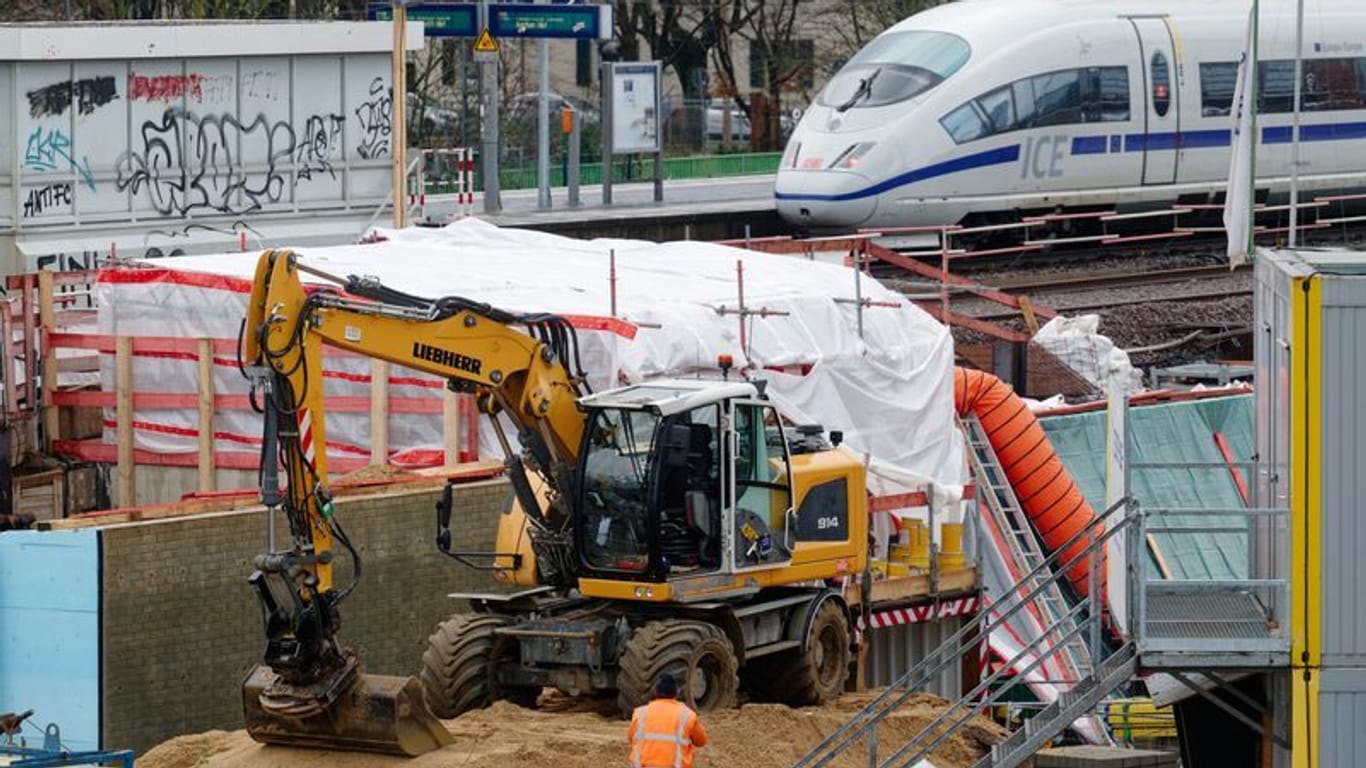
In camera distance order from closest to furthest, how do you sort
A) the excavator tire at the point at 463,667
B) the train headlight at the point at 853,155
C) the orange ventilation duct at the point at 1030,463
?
1. the excavator tire at the point at 463,667
2. the orange ventilation duct at the point at 1030,463
3. the train headlight at the point at 853,155

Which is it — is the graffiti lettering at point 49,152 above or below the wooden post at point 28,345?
above

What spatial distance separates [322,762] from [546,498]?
2.70 metres

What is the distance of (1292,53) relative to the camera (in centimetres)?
3728

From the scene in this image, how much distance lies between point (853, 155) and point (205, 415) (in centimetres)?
1360

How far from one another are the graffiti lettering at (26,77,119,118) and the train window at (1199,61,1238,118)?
15.5 metres

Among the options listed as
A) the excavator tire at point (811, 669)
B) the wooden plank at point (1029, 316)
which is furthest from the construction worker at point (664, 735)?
the wooden plank at point (1029, 316)

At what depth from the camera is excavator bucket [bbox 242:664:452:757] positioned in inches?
599

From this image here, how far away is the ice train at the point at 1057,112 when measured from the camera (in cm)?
3409

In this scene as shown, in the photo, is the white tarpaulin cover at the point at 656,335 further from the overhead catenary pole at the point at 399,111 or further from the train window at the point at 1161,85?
the train window at the point at 1161,85

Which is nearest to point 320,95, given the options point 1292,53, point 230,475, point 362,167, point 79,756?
point 362,167

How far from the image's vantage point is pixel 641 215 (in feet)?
118

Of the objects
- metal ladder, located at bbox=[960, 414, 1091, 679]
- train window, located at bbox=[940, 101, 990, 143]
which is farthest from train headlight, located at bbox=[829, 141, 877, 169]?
metal ladder, located at bbox=[960, 414, 1091, 679]

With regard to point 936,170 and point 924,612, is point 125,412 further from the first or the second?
point 936,170

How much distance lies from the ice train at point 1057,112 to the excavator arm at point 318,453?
1804cm
